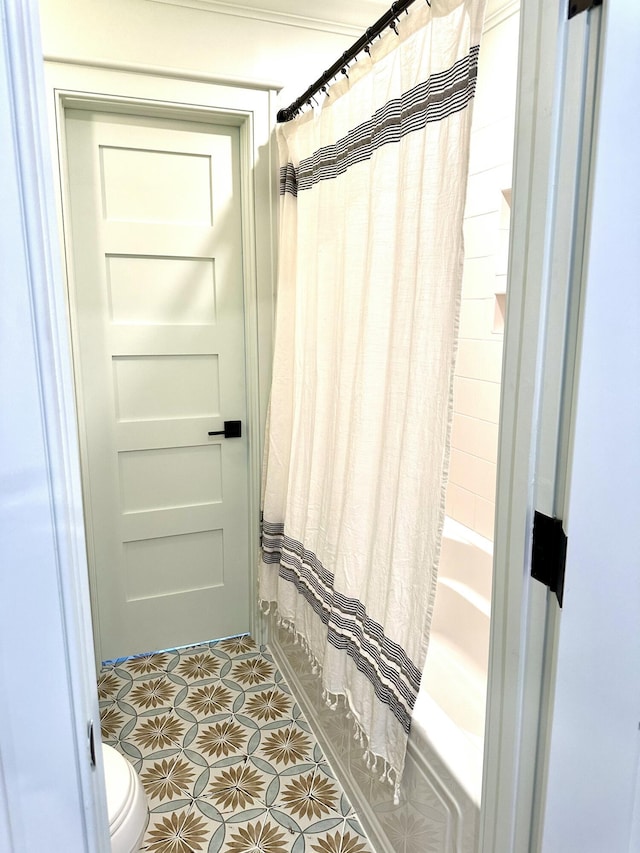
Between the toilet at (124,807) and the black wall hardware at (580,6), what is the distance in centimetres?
152

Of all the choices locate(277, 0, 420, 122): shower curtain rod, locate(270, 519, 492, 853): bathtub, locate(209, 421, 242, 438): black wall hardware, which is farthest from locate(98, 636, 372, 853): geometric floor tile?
locate(277, 0, 420, 122): shower curtain rod

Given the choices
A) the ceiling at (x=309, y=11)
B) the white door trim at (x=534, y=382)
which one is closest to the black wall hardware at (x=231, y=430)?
the ceiling at (x=309, y=11)

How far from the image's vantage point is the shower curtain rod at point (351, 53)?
52.0 inches

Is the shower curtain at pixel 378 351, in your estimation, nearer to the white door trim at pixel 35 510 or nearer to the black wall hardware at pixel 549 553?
the black wall hardware at pixel 549 553

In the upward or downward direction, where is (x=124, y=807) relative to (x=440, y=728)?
downward

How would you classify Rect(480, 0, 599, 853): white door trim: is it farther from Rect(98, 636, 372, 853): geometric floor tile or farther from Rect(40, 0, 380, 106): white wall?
Rect(40, 0, 380, 106): white wall

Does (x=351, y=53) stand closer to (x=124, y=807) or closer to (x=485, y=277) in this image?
(x=485, y=277)

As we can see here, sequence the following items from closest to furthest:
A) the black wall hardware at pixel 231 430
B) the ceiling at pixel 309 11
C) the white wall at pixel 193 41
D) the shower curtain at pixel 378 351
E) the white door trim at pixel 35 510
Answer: the white door trim at pixel 35 510
the shower curtain at pixel 378 351
the white wall at pixel 193 41
the ceiling at pixel 309 11
the black wall hardware at pixel 231 430

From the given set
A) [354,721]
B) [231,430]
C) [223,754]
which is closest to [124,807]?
[354,721]

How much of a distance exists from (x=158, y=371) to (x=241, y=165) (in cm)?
86

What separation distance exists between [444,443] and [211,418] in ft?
4.68

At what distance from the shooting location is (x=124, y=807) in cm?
131

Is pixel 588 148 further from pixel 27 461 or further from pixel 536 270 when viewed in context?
pixel 27 461

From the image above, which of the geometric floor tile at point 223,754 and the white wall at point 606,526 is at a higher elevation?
A: the white wall at point 606,526
